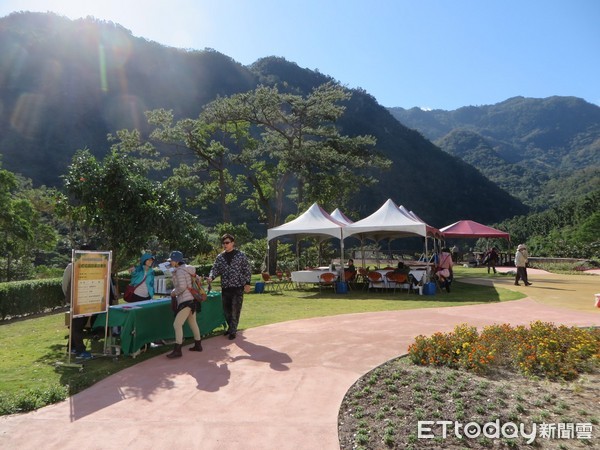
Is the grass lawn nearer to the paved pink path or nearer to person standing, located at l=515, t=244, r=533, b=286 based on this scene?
the paved pink path

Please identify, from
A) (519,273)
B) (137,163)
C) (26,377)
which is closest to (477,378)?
(26,377)

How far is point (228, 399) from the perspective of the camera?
4.48 m

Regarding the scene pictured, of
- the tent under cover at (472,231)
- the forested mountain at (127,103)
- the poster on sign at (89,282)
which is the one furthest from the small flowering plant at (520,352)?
the forested mountain at (127,103)

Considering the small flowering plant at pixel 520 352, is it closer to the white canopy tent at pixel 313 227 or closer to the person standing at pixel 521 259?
the white canopy tent at pixel 313 227

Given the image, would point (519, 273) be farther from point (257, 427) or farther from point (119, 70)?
point (119, 70)

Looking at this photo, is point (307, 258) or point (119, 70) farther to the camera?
point (119, 70)

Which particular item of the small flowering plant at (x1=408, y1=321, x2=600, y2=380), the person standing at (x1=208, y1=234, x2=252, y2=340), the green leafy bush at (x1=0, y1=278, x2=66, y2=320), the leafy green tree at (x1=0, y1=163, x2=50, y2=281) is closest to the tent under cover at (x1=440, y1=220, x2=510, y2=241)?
the small flowering plant at (x1=408, y1=321, x2=600, y2=380)

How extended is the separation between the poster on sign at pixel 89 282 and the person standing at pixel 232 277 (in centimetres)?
159

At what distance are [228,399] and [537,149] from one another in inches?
7477

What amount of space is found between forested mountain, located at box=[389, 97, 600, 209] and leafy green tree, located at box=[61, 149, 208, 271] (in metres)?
91.0

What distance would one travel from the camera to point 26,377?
5.36 meters

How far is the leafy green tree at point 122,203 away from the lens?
26.5ft

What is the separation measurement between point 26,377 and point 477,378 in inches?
206

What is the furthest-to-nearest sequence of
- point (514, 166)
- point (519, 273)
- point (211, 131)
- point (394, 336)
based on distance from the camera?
point (514, 166), point (211, 131), point (519, 273), point (394, 336)
